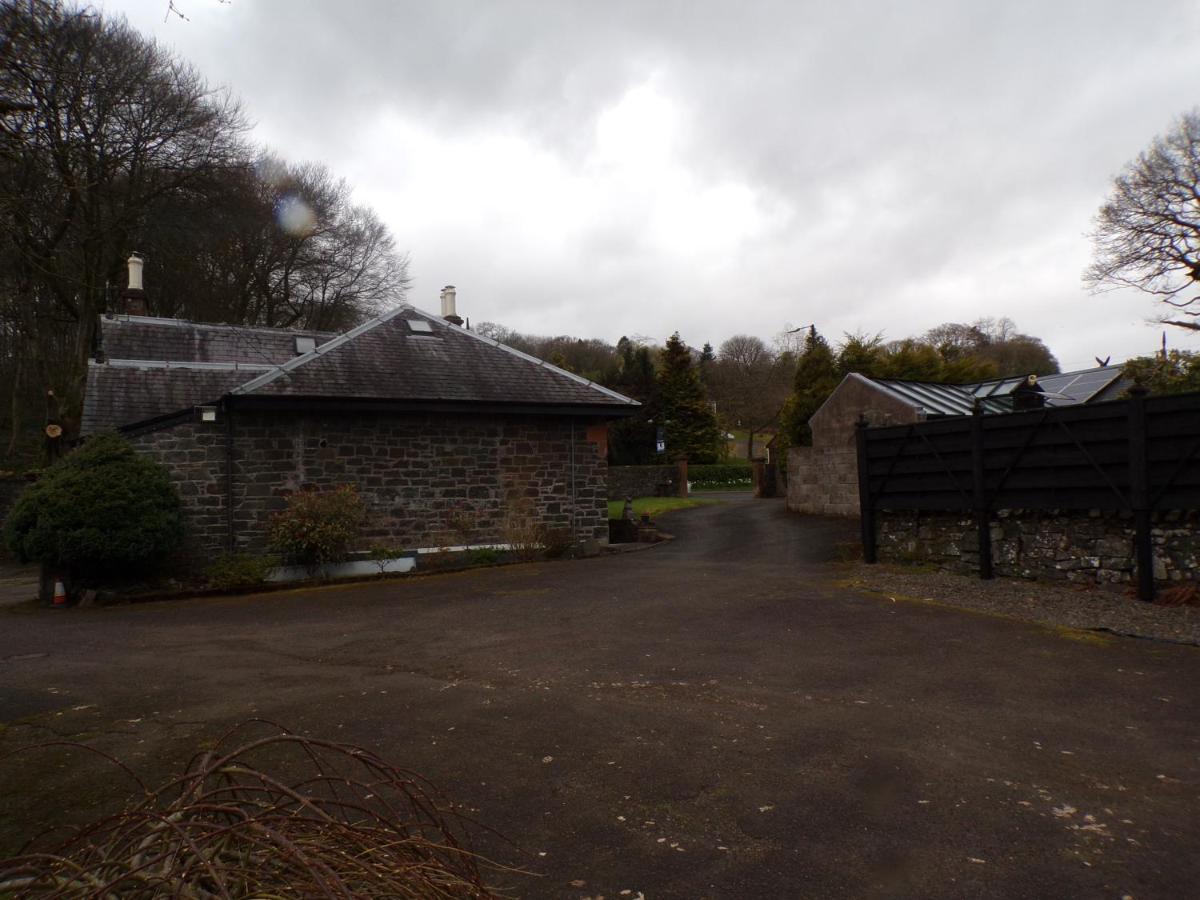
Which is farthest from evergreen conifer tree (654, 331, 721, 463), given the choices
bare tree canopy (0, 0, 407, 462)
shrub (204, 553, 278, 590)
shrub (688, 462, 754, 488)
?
shrub (204, 553, 278, 590)

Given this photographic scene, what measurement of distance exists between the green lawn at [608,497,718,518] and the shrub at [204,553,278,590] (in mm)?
13385

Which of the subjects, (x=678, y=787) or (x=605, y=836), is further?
(x=678, y=787)

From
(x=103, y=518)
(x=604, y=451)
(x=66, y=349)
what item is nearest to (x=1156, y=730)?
(x=604, y=451)

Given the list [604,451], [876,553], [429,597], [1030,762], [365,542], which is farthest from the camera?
[604,451]

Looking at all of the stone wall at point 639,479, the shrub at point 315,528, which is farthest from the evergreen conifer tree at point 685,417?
the shrub at point 315,528

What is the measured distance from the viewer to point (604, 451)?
1609cm

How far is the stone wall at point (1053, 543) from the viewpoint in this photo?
8438 millimetres

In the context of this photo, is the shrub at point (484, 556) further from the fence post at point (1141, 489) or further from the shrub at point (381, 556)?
the fence post at point (1141, 489)

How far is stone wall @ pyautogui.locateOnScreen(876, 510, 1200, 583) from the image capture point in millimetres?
8438

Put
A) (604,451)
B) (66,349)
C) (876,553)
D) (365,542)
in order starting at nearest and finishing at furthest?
(876,553), (365,542), (604,451), (66,349)

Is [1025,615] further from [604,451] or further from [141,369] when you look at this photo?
[141,369]

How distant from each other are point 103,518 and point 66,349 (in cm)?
1790

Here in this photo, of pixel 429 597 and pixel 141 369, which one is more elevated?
pixel 141 369

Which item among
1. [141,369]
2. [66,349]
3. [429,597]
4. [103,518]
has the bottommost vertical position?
[429,597]
